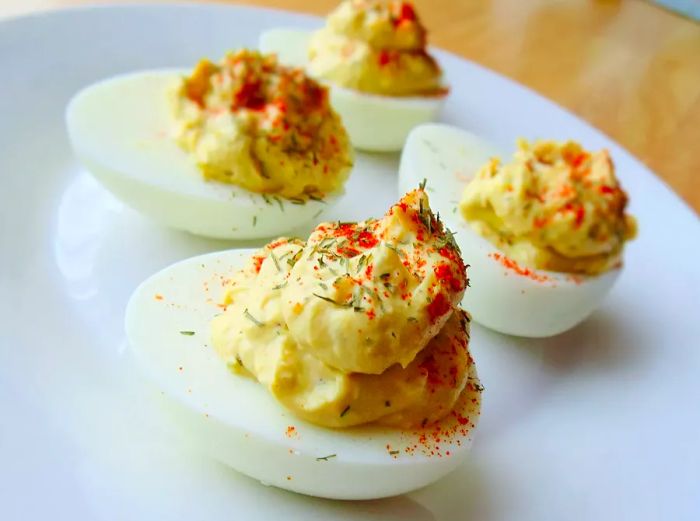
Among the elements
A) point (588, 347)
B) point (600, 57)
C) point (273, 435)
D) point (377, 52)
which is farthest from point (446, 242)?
point (600, 57)

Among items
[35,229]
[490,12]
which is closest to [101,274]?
[35,229]

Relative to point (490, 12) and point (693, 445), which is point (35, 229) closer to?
point (693, 445)

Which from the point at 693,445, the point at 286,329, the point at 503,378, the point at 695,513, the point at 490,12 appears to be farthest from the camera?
the point at 490,12

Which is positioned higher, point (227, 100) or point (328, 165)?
point (227, 100)

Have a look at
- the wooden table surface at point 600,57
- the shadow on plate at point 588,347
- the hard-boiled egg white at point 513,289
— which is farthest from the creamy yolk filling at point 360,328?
the wooden table surface at point 600,57

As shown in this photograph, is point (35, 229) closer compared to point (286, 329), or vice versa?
point (286, 329)

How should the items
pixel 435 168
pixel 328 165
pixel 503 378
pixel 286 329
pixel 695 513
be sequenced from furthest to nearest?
pixel 435 168 < pixel 328 165 < pixel 503 378 < pixel 695 513 < pixel 286 329

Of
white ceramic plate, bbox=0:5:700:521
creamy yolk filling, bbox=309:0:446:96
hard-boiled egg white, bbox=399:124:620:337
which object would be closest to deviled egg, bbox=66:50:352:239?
white ceramic plate, bbox=0:5:700:521

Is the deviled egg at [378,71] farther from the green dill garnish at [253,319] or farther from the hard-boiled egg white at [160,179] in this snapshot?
the green dill garnish at [253,319]
